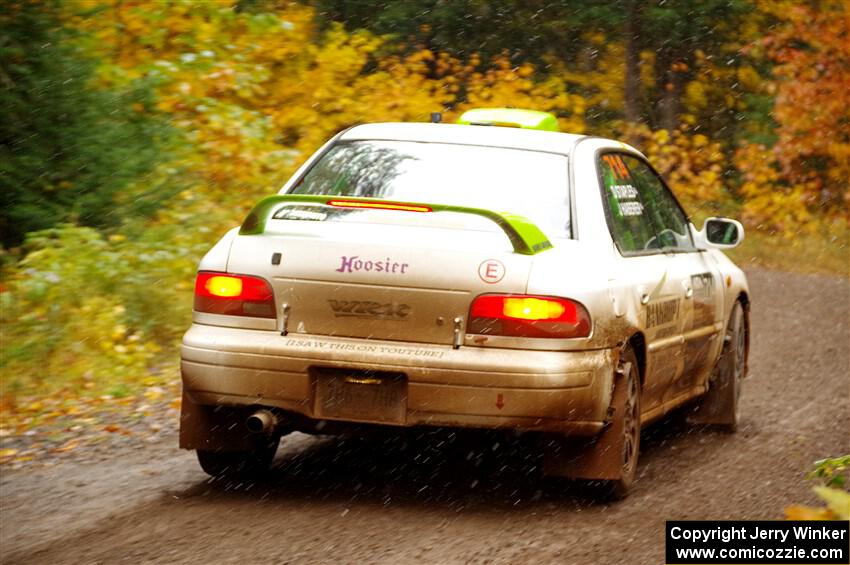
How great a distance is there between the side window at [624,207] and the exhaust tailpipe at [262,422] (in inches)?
69.9

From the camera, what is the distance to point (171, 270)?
1182 centimetres

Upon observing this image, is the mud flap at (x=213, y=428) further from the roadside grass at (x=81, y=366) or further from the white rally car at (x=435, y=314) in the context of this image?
the roadside grass at (x=81, y=366)

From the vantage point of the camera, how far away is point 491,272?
18.5 ft

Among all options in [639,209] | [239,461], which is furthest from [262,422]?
[639,209]

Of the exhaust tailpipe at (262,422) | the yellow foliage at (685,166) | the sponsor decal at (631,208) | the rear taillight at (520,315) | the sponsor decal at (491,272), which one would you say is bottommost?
the yellow foliage at (685,166)

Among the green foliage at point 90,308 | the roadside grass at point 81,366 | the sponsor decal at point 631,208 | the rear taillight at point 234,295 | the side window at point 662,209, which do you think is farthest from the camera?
the green foliage at point 90,308

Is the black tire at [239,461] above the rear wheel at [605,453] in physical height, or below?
below

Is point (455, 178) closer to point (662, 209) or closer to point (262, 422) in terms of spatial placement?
point (262, 422)

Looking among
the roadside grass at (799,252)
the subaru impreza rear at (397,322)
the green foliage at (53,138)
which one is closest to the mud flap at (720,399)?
the subaru impreza rear at (397,322)

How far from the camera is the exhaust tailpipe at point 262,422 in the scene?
19.0 ft

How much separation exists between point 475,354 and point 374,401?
470mm

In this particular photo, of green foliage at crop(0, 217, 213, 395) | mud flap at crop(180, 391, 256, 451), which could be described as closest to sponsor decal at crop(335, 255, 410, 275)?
mud flap at crop(180, 391, 256, 451)

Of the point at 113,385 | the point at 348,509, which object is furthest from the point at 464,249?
the point at 113,385

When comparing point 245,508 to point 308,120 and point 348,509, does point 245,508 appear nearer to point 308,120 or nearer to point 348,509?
point 348,509
